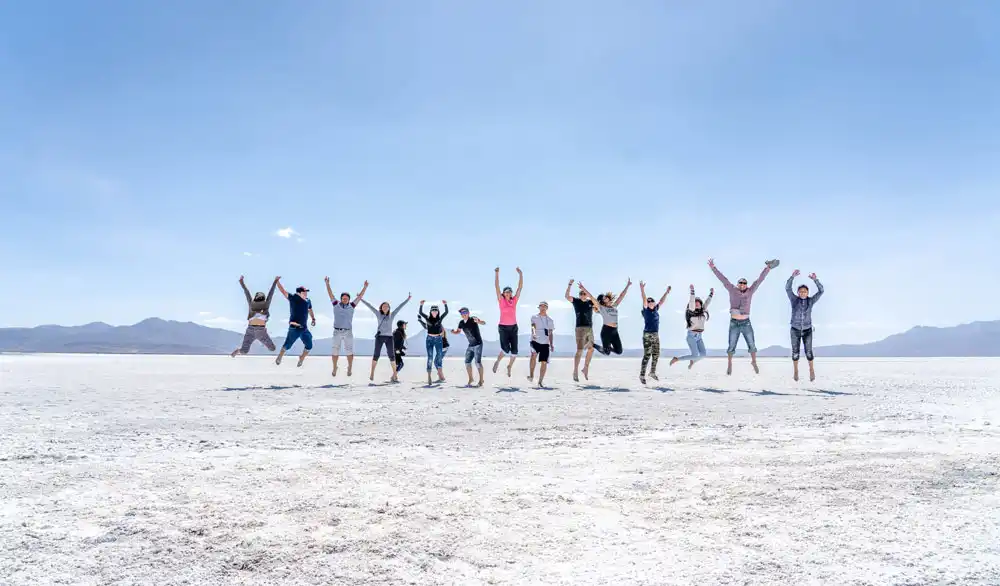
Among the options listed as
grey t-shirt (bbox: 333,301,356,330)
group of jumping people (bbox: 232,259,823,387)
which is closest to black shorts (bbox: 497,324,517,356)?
group of jumping people (bbox: 232,259,823,387)

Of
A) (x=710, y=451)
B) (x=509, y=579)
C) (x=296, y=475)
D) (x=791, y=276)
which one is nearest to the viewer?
(x=509, y=579)

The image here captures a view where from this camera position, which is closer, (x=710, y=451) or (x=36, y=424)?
(x=710, y=451)

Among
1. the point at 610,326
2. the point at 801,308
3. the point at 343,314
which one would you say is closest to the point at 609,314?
the point at 610,326

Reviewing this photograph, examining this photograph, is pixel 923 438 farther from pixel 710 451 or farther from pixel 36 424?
pixel 36 424

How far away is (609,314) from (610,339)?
24.5 inches

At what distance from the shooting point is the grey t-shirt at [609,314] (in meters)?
14.6

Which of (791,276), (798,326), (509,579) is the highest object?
(791,276)

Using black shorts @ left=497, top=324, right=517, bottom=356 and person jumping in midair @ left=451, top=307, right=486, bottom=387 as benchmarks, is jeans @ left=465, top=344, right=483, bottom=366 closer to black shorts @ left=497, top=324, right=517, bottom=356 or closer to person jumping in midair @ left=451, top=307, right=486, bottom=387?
person jumping in midair @ left=451, top=307, right=486, bottom=387

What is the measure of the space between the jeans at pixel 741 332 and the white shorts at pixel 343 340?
31.4 feet

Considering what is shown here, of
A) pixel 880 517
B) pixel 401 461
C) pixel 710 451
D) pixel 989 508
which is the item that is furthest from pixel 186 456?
pixel 989 508

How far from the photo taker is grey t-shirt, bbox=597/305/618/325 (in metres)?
14.6

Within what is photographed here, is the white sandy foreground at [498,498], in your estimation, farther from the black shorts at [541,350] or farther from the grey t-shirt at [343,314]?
the grey t-shirt at [343,314]

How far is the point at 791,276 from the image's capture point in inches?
545

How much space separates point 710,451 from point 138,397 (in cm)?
931
